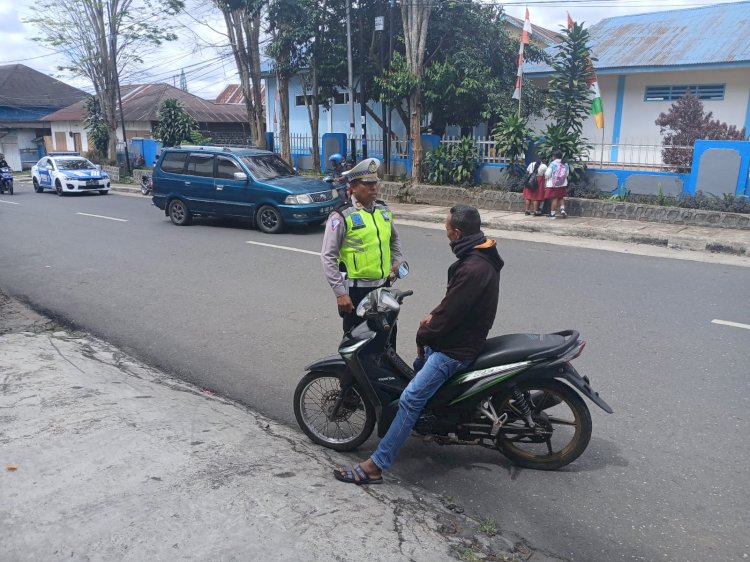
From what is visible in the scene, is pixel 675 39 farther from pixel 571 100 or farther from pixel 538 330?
pixel 538 330

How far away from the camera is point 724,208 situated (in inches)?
487

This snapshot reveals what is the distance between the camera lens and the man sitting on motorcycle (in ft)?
11.0

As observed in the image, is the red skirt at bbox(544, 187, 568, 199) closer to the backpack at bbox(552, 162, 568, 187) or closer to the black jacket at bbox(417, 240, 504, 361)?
the backpack at bbox(552, 162, 568, 187)

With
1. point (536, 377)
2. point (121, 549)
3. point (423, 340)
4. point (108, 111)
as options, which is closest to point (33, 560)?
point (121, 549)

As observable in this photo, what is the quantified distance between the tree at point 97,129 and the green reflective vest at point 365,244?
105 ft

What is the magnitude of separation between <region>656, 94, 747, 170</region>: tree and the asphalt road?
826 centimetres

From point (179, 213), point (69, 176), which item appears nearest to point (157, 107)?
point (69, 176)

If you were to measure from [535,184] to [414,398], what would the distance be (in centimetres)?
1147

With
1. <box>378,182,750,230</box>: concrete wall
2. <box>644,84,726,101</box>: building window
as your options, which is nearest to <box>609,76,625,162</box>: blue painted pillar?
<box>644,84,726,101</box>: building window

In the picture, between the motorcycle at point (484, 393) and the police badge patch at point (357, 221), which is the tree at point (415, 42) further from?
the motorcycle at point (484, 393)

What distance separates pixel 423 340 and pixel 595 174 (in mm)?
12194

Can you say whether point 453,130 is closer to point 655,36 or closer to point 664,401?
point 655,36

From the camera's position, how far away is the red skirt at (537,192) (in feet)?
45.7

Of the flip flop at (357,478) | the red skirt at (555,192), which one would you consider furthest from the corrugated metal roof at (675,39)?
the flip flop at (357,478)
